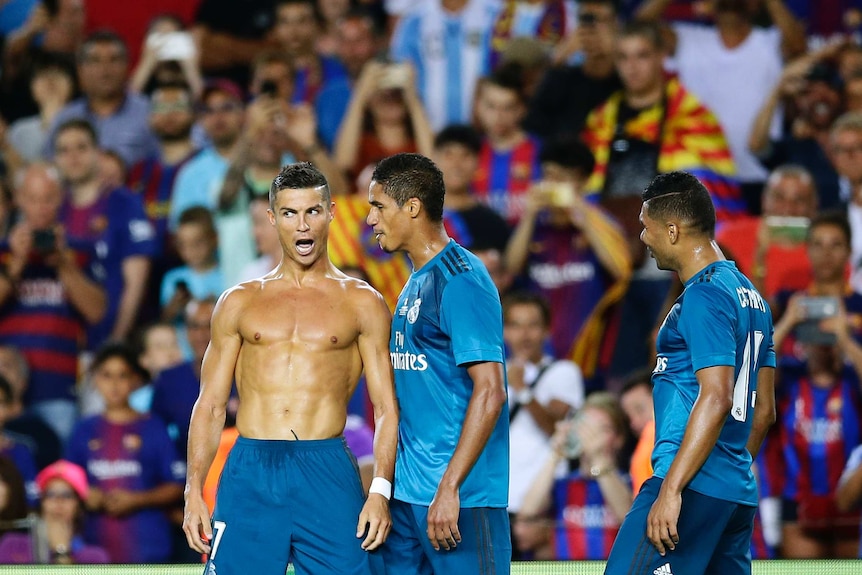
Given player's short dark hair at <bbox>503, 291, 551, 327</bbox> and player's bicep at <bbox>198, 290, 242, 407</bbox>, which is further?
player's short dark hair at <bbox>503, 291, 551, 327</bbox>

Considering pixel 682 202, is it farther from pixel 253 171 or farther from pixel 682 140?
pixel 253 171

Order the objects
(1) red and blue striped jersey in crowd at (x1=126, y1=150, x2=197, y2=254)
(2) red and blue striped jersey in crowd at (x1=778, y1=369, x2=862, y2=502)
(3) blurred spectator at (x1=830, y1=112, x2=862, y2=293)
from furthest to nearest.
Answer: (1) red and blue striped jersey in crowd at (x1=126, y1=150, x2=197, y2=254)
(3) blurred spectator at (x1=830, y1=112, x2=862, y2=293)
(2) red and blue striped jersey in crowd at (x1=778, y1=369, x2=862, y2=502)

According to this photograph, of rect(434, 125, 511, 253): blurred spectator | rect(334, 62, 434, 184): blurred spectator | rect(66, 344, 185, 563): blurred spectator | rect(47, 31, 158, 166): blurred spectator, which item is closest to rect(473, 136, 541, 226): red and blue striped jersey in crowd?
rect(434, 125, 511, 253): blurred spectator

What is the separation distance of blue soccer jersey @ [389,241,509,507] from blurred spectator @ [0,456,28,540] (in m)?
3.77

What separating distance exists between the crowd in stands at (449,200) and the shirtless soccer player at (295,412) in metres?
2.24

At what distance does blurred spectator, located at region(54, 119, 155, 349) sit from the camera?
29.3 ft

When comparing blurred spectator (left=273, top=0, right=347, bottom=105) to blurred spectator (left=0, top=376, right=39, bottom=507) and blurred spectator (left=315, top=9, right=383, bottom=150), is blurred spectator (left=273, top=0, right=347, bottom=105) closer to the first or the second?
blurred spectator (left=315, top=9, right=383, bottom=150)

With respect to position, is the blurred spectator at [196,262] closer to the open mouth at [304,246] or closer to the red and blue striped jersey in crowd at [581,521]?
the red and blue striped jersey in crowd at [581,521]

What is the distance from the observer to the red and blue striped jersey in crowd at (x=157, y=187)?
9.38 meters

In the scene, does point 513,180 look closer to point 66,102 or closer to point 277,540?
point 66,102

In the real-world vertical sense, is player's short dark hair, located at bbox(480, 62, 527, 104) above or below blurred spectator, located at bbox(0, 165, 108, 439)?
above

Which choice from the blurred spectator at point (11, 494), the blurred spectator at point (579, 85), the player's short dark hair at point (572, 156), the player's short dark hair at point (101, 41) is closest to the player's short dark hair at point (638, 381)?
the player's short dark hair at point (572, 156)

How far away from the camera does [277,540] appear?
4.34 m

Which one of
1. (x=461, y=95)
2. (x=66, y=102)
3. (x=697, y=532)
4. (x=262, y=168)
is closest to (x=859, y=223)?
(x=461, y=95)
